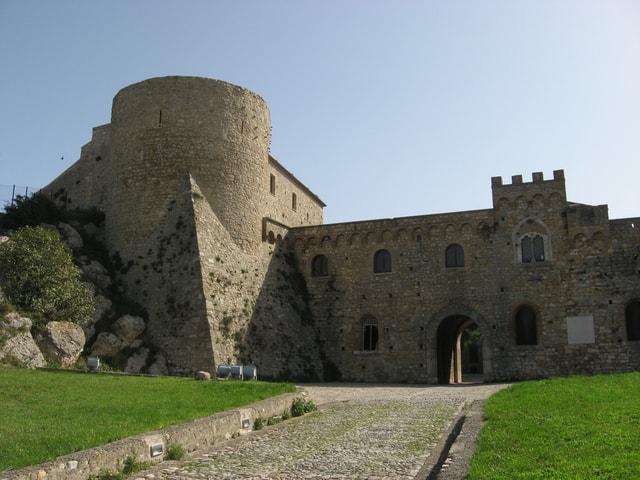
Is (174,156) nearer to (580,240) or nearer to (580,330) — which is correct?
(580,240)

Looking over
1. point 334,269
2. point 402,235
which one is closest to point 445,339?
point 402,235

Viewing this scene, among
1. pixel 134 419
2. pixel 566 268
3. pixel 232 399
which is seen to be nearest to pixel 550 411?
pixel 232 399

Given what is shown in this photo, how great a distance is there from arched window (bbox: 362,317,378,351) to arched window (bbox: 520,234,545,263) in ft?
25.6

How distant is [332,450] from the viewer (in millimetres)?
9555

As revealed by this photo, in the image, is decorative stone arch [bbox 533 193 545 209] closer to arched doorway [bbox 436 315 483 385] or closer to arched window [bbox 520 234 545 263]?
arched window [bbox 520 234 545 263]

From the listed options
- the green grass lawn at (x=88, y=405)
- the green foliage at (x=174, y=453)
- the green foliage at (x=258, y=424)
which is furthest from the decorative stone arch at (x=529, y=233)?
the green foliage at (x=174, y=453)

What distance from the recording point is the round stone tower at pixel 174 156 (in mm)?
25844

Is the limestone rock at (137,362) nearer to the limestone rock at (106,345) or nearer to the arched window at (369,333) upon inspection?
the limestone rock at (106,345)

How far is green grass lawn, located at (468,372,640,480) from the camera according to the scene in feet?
21.6

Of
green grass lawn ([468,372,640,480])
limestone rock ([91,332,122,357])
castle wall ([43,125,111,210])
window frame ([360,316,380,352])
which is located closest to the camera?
green grass lawn ([468,372,640,480])

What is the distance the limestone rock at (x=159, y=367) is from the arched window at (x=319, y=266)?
1050 centimetres

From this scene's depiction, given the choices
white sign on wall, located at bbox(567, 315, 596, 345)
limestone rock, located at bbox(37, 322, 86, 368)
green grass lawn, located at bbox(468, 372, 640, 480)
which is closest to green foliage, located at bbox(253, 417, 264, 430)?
green grass lawn, located at bbox(468, 372, 640, 480)

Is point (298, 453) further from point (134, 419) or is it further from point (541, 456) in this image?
point (541, 456)

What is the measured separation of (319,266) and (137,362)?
11.8m
